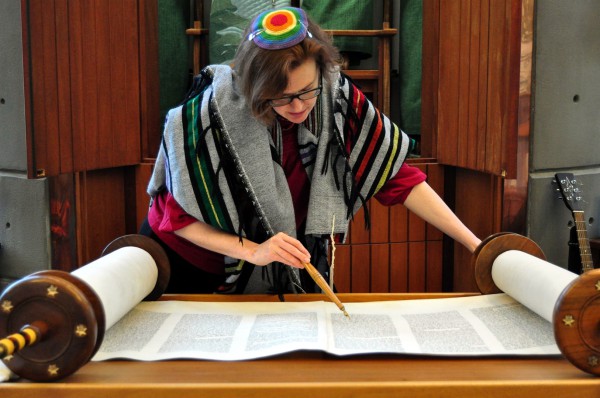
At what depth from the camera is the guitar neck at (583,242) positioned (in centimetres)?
197

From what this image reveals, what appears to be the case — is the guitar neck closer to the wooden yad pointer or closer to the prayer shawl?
the prayer shawl

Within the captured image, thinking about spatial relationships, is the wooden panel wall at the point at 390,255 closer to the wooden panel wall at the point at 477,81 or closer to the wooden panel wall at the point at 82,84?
the wooden panel wall at the point at 477,81

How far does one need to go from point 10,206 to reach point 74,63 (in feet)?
1.63

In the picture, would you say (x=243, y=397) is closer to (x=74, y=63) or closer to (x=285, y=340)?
(x=285, y=340)

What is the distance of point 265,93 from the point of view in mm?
1270

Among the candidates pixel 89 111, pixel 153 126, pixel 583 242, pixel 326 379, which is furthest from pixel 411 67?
pixel 326 379

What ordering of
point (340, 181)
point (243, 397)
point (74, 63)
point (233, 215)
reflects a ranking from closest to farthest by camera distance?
point (243, 397) → point (233, 215) → point (340, 181) → point (74, 63)

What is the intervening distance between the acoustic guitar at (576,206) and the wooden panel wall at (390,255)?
72 cm

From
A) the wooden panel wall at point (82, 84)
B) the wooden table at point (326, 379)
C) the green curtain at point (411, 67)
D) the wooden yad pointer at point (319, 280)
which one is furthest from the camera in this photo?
the green curtain at point (411, 67)

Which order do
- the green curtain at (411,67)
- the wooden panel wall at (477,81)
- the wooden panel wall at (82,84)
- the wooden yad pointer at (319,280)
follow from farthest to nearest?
the green curtain at (411,67), the wooden panel wall at (477,81), the wooden panel wall at (82,84), the wooden yad pointer at (319,280)

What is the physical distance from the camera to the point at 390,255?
2.70 metres

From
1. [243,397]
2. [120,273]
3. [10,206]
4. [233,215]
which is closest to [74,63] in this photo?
[10,206]

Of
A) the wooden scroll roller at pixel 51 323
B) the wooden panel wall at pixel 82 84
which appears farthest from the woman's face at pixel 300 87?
the wooden panel wall at pixel 82 84

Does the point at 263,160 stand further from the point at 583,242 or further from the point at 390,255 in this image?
the point at 390,255
